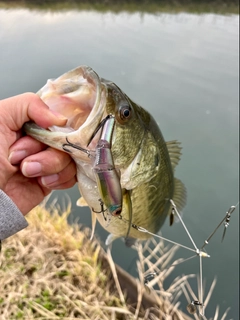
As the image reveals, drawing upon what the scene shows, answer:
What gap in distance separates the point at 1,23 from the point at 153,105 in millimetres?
4438

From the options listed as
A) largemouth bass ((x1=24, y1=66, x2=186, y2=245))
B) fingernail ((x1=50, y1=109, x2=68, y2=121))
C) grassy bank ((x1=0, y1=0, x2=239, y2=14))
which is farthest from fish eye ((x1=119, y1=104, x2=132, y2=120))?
grassy bank ((x1=0, y1=0, x2=239, y2=14))

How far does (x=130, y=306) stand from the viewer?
7.84 feet

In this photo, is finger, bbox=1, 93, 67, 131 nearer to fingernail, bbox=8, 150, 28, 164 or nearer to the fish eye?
fingernail, bbox=8, 150, 28, 164

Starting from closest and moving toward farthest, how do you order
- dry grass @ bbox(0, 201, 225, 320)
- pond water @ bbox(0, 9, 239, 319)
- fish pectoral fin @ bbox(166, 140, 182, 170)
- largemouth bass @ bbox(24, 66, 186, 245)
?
largemouth bass @ bbox(24, 66, 186, 245) → fish pectoral fin @ bbox(166, 140, 182, 170) → dry grass @ bbox(0, 201, 225, 320) → pond water @ bbox(0, 9, 239, 319)

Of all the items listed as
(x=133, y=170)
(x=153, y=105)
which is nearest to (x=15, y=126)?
(x=133, y=170)

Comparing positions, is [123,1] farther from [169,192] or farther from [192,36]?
[169,192]

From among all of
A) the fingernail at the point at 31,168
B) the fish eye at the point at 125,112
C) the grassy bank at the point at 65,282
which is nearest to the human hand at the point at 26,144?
the fingernail at the point at 31,168

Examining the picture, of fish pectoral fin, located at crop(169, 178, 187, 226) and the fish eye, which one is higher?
the fish eye

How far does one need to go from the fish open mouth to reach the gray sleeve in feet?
0.81

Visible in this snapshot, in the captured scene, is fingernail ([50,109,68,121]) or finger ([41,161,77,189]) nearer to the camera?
fingernail ([50,109,68,121])

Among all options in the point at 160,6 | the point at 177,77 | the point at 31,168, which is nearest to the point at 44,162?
the point at 31,168

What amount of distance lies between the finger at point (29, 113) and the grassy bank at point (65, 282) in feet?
4.59

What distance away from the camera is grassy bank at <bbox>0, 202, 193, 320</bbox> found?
7.27ft

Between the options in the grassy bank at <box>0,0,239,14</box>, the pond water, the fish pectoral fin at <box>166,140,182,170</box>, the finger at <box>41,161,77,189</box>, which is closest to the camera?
the finger at <box>41,161,77,189</box>
